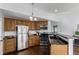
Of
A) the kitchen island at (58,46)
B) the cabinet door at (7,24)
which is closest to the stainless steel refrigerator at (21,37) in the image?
the cabinet door at (7,24)

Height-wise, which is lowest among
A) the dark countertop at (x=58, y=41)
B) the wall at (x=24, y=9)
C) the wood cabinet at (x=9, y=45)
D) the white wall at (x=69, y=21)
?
the wood cabinet at (x=9, y=45)

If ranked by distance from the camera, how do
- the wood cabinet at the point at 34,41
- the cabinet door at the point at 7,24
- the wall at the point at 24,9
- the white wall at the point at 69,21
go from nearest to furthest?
1. the wall at the point at 24,9
2. the white wall at the point at 69,21
3. the wood cabinet at the point at 34,41
4. the cabinet door at the point at 7,24

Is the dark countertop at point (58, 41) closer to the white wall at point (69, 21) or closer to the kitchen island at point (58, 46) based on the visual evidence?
the kitchen island at point (58, 46)

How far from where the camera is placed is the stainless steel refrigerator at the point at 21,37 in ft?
20.8

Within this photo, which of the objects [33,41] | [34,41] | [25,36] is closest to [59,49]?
[34,41]

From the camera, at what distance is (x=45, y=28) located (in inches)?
183

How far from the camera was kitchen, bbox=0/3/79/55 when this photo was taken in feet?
12.6

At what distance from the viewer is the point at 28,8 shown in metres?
4.39

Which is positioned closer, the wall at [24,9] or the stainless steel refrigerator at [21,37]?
the wall at [24,9]

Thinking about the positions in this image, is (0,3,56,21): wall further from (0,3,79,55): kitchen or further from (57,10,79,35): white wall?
(57,10,79,35): white wall

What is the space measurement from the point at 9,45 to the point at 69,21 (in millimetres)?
2995

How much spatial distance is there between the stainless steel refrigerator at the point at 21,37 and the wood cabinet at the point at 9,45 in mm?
236

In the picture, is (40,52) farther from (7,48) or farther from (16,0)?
(16,0)

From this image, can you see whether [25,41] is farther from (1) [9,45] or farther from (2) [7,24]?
(2) [7,24]
